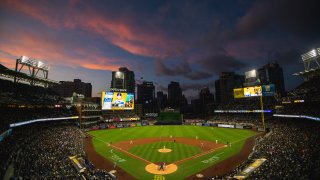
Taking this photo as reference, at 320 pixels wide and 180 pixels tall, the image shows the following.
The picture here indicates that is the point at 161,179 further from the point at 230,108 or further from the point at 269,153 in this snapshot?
the point at 230,108

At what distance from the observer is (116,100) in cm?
7944

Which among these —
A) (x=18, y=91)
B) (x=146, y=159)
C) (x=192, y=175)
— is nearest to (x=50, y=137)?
(x=18, y=91)

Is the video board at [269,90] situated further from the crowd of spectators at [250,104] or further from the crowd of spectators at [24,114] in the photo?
the crowd of spectators at [24,114]

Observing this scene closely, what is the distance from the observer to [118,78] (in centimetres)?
9444

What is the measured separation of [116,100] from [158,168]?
56223 millimetres

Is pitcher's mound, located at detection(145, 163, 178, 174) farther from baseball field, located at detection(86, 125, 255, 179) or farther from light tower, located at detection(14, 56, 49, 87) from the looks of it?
light tower, located at detection(14, 56, 49, 87)

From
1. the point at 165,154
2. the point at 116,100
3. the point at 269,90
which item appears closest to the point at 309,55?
the point at 269,90

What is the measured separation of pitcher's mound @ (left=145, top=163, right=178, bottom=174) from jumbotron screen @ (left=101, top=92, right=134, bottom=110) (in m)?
53.7

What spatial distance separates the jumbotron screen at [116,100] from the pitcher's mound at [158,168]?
5366cm

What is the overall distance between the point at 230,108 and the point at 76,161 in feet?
241

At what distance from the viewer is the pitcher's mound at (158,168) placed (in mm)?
25781

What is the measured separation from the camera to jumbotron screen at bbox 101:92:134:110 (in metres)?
77.4

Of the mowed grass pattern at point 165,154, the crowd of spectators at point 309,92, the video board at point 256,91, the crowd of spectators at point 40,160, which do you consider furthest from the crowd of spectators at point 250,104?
the crowd of spectators at point 40,160

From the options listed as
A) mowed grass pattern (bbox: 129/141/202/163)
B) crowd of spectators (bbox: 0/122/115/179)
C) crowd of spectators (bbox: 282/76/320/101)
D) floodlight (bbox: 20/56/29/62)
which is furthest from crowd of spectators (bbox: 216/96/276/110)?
floodlight (bbox: 20/56/29/62)
